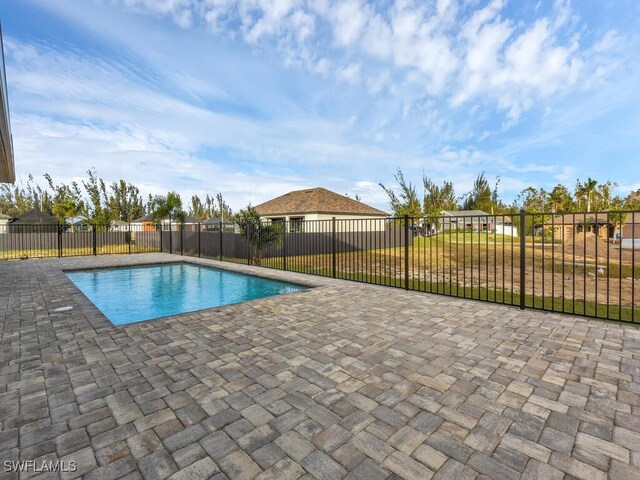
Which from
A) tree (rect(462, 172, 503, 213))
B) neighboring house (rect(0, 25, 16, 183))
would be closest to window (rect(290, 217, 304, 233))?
neighboring house (rect(0, 25, 16, 183))

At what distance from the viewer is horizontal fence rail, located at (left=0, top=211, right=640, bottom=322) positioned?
5129mm

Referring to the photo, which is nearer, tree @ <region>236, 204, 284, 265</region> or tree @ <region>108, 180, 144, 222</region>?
tree @ <region>236, 204, 284, 265</region>

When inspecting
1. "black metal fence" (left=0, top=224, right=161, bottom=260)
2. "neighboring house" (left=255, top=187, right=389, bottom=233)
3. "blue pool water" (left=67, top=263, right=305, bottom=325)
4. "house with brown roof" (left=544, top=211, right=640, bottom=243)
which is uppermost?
"neighboring house" (left=255, top=187, right=389, bottom=233)

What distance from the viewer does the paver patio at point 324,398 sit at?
1.73m

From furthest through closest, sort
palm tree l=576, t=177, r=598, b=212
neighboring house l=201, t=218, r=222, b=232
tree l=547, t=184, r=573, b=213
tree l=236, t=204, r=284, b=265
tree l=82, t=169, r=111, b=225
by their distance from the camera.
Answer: tree l=547, t=184, r=573, b=213
tree l=82, t=169, r=111, b=225
palm tree l=576, t=177, r=598, b=212
neighboring house l=201, t=218, r=222, b=232
tree l=236, t=204, r=284, b=265

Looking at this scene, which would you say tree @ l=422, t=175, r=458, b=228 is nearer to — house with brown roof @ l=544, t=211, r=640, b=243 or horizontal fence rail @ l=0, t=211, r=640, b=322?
house with brown roof @ l=544, t=211, r=640, b=243

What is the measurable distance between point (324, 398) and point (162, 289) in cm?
791

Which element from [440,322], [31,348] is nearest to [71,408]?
[31,348]

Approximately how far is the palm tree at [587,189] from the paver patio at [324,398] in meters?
45.6

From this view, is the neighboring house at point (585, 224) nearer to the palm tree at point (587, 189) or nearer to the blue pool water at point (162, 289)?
the blue pool water at point (162, 289)

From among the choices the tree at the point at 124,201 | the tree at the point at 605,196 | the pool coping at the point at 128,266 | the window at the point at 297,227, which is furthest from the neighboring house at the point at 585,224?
the tree at the point at 124,201

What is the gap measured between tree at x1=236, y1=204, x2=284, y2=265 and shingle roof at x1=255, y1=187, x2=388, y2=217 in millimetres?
8903

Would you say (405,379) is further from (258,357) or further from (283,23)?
(283,23)

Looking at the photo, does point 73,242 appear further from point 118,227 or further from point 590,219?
point 590,219
